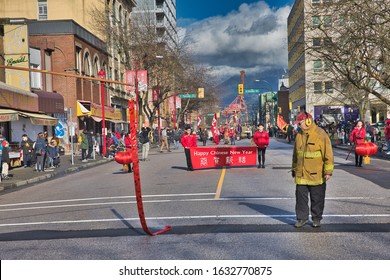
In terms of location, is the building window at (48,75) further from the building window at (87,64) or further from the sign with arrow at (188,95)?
the sign with arrow at (188,95)

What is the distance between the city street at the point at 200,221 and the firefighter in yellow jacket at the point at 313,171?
0.27 metres

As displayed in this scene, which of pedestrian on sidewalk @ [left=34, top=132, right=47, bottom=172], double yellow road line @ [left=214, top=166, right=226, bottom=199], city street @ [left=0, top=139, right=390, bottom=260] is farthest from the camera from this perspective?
pedestrian on sidewalk @ [left=34, top=132, right=47, bottom=172]

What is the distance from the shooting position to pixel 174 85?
211 feet

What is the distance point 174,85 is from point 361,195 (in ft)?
176

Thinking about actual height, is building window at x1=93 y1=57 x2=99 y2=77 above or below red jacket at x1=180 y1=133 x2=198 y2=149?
above

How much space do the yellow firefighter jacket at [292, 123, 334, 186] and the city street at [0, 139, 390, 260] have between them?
78 cm

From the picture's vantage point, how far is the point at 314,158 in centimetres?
798

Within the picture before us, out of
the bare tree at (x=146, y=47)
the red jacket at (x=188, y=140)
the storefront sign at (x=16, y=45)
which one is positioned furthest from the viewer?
the bare tree at (x=146, y=47)

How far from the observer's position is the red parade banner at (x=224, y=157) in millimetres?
19781

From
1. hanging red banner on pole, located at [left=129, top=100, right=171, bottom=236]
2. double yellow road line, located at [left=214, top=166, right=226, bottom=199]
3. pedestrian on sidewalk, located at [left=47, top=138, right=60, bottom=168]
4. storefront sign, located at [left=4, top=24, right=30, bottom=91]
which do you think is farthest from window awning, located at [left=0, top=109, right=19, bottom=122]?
hanging red banner on pole, located at [left=129, top=100, right=171, bottom=236]

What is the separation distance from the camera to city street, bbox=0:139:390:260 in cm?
664

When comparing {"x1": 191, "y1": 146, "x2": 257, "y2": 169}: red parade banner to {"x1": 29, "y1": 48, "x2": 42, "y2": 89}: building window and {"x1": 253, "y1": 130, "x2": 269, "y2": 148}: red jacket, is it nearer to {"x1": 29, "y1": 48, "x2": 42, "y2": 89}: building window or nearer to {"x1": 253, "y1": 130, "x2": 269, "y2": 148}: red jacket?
{"x1": 253, "y1": 130, "x2": 269, "y2": 148}: red jacket

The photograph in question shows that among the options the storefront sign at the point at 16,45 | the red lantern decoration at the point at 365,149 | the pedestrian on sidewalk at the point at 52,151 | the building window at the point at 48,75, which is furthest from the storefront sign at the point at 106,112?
the red lantern decoration at the point at 365,149
